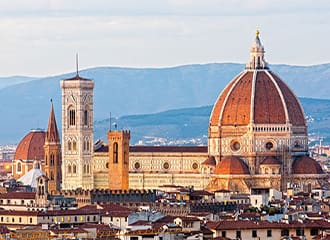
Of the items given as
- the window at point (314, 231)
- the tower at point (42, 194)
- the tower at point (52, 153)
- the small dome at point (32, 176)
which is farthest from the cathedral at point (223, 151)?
the window at point (314, 231)

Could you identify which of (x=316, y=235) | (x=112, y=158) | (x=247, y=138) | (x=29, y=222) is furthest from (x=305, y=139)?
(x=316, y=235)

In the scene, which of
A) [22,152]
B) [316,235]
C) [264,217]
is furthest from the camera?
[22,152]

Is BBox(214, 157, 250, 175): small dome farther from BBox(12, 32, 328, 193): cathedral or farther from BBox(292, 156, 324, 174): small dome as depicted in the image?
BBox(292, 156, 324, 174): small dome

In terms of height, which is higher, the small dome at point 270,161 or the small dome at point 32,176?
the small dome at point 270,161

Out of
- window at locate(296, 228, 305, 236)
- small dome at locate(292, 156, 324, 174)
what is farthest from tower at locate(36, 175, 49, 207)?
small dome at locate(292, 156, 324, 174)

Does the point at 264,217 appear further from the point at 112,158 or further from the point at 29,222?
the point at 112,158

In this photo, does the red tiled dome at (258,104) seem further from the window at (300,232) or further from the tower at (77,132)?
the window at (300,232)

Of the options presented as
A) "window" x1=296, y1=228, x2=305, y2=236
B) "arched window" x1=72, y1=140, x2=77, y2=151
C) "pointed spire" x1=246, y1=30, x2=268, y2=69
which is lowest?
"window" x1=296, y1=228, x2=305, y2=236
